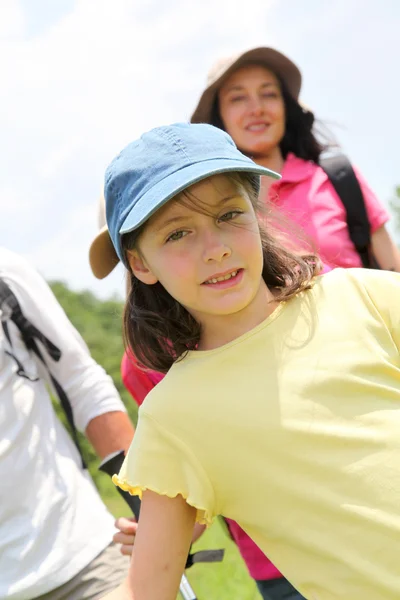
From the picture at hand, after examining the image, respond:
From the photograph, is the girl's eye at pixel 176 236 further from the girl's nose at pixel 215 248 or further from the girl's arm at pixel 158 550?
the girl's arm at pixel 158 550

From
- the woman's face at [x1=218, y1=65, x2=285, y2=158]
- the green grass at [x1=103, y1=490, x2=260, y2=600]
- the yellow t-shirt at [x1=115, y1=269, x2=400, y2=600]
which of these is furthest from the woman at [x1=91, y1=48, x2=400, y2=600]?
the green grass at [x1=103, y1=490, x2=260, y2=600]

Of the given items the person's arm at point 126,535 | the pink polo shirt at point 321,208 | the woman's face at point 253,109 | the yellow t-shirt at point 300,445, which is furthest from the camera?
the woman's face at point 253,109

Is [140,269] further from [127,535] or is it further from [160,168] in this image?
[127,535]

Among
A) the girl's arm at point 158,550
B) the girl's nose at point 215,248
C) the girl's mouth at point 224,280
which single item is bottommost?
the girl's arm at point 158,550

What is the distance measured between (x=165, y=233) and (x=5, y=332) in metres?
0.91

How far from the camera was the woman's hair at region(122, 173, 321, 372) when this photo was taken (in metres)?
2.06

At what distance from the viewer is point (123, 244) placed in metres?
2.03

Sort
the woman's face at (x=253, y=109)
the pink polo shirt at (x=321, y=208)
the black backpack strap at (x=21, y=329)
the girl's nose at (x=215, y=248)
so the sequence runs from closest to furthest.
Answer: the girl's nose at (x=215, y=248), the black backpack strap at (x=21, y=329), the pink polo shirt at (x=321, y=208), the woman's face at (x=253, y=109)

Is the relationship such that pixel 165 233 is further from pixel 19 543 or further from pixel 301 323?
pixel 19 543

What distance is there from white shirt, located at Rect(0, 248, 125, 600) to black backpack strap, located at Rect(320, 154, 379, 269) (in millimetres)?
923

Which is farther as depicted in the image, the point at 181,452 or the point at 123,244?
the point at 123,244

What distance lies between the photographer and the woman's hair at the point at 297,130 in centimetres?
323

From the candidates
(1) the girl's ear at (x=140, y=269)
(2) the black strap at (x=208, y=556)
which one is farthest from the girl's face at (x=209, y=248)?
(2) the black strap at (x=208, y=556)

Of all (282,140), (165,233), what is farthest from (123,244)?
(282,140)
